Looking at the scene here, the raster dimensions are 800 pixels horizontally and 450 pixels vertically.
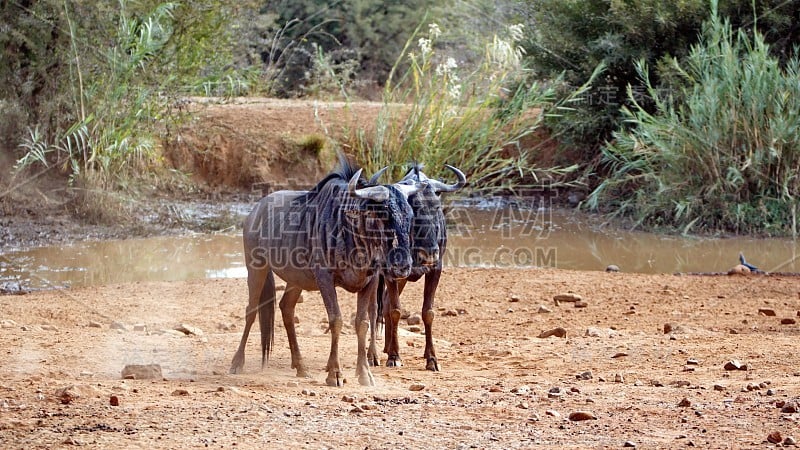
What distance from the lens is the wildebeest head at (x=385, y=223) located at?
648 cm

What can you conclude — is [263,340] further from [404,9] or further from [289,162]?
[404,9]

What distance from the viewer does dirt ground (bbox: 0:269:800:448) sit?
4.91m

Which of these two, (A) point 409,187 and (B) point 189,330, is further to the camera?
(B) point 189,330

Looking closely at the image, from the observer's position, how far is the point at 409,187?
7.29m

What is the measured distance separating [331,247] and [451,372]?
4.20ft

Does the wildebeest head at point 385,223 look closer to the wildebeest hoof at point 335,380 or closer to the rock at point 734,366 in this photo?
the wildebeest hoof at point 335,380

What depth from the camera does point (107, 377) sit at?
650 cm

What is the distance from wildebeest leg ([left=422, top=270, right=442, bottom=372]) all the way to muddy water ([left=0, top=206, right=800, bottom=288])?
4.91m

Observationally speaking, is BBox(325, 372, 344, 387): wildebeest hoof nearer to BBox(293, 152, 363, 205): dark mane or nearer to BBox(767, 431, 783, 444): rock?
BBox(293, 152, 363, 205): dark mane

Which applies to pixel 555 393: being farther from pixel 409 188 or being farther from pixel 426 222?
pixel 409 188

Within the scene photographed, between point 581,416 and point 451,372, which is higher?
point 581,416

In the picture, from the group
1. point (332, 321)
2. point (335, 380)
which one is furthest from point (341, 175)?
point (335, 380)

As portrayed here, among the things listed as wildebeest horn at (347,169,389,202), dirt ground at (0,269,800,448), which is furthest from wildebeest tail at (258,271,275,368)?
wildebeest horn at (347,169,389,202)

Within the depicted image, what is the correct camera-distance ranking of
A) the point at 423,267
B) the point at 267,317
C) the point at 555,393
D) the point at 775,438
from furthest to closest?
the point at 267,317, the point at 423,267, the point at 555,393, the point at 775,438
